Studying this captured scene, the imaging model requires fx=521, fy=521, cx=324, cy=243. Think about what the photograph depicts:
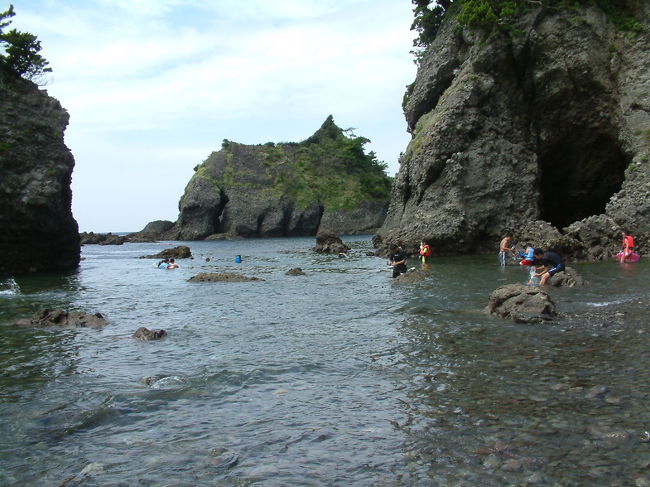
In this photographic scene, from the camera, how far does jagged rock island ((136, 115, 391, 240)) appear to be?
116 meters

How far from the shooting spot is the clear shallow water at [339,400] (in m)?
6.19

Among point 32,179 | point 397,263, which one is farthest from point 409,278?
point 32,179

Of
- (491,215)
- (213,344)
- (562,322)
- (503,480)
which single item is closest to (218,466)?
(503,480)

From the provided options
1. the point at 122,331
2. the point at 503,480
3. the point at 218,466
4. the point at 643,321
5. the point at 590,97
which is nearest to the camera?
the point at 503,480

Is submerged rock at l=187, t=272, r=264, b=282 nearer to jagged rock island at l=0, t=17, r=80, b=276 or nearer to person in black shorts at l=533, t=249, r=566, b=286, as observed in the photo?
jagged rock island at l=0, t=17, r=80, b=276

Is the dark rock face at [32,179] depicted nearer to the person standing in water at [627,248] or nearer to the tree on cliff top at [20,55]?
the tree on cliff top at [20,55]

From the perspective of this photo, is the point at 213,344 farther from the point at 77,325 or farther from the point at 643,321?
the point at 643,321

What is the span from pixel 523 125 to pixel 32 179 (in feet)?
127

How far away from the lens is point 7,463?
6734 millimetres

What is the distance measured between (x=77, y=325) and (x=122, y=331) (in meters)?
2.09

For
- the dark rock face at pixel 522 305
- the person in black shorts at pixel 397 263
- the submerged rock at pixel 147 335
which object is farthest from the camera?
the person in black shorts at pixel 397 263

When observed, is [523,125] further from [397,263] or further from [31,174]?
[31,174]

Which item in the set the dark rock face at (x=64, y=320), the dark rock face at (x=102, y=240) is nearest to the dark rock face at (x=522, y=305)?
the dark rock face at (x=64, y=320)

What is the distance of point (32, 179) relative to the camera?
3688 centimetres
